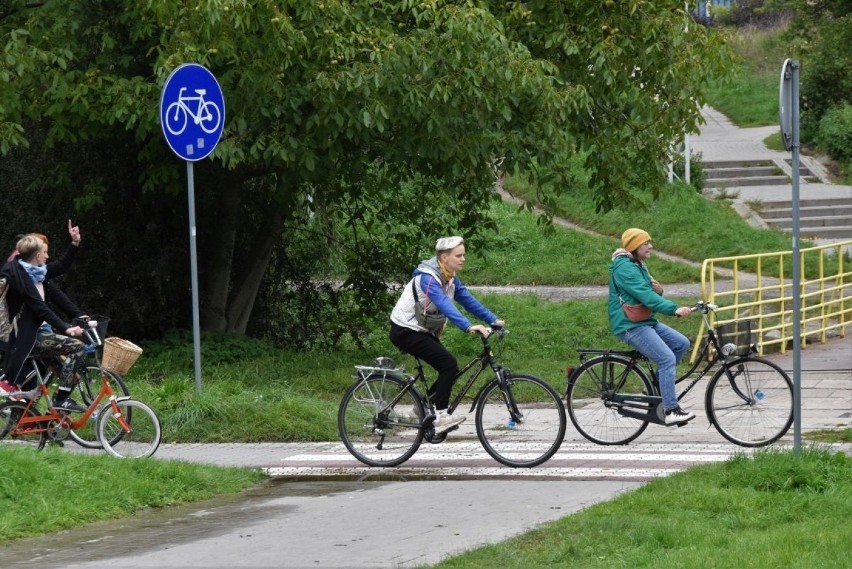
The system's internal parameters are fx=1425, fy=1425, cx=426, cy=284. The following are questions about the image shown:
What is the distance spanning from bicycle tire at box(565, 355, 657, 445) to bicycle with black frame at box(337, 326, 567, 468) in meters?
0.75

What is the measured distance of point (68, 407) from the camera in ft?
36.5

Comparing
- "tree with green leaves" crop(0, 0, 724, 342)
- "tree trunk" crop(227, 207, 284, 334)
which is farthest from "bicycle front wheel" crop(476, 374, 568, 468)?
"tree trunk" crop(227, 207, 284, 334)

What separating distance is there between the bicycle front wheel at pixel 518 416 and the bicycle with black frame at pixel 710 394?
2.85 feet

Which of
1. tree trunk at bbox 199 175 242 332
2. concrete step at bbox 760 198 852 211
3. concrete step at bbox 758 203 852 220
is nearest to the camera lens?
tree trunk at bbox 199 175 242 332

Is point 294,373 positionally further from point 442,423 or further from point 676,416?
point 676,416

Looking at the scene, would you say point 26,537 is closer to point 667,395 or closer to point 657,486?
point 657,486

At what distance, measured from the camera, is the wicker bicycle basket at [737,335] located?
1127 cm

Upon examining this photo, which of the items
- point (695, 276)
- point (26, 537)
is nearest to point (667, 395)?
point (26, 537)

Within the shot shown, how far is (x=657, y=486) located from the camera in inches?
342

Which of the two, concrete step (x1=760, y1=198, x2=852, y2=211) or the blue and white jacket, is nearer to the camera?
the blue and white jacket

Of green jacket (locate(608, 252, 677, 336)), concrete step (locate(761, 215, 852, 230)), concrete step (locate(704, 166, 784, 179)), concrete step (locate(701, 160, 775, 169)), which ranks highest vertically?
concrete step (locate(701, 160, 775, 169))

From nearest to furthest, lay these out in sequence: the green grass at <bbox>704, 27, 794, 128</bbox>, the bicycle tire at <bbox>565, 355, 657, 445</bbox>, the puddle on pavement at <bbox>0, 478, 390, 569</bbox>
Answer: the puddle on pavement at <bbox>0, 478, 390, 569</bbox> → the bicycle tire at <bbox>565, 355, 657, 445</bbox> → the green grass at <bbox>704, 27, 794, 128</bbox>

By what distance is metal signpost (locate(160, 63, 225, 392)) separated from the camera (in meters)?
11.9

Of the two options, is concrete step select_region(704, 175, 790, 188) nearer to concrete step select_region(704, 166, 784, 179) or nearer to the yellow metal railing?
concrete step select_region(704, 166, 784, 179)
